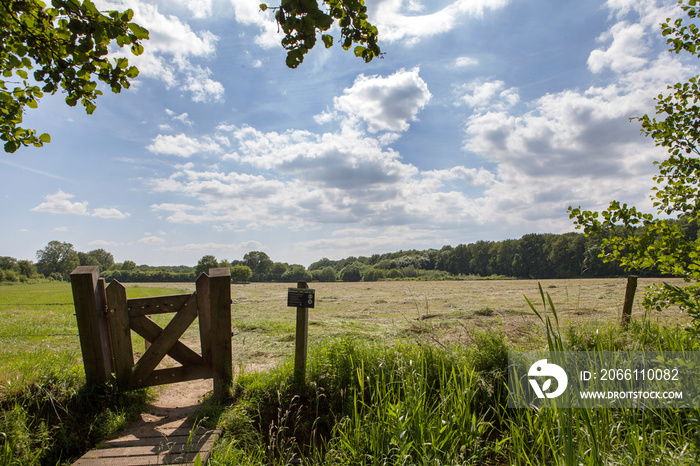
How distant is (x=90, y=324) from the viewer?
4871 mm

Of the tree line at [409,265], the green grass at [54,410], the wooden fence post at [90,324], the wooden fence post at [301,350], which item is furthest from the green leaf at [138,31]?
the tree line at [409,265]

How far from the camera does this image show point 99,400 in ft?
15.6

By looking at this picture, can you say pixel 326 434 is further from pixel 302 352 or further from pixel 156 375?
pixel 156 375

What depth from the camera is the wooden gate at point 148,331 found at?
4871 millimetres

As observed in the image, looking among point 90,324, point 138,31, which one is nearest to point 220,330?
point 90,324

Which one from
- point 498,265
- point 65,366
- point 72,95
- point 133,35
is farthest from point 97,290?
point 498,265

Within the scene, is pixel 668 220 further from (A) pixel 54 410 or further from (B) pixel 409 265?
(B) pixel 409 265

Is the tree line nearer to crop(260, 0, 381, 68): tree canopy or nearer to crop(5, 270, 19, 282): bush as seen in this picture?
crop(5, 270, 19, 282): bush

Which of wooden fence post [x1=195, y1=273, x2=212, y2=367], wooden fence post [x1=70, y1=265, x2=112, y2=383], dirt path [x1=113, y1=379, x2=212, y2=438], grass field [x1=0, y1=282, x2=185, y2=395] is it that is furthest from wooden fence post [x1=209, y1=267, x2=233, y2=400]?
grass field [x1=0, y1=282, x2=185, y2=395]

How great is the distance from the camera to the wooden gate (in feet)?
16.0

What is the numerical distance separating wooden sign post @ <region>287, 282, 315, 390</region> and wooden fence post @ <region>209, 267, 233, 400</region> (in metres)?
0.94

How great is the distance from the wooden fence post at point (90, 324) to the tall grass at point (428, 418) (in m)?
1.94

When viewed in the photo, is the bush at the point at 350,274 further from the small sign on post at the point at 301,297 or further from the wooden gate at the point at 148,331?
the wooden gate at the point at 148,331

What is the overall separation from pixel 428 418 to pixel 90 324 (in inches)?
181
